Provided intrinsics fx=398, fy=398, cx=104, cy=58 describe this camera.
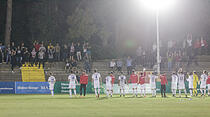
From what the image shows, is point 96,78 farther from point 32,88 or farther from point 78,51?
point 78,51

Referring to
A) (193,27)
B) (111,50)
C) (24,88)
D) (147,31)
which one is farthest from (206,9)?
(24,88)

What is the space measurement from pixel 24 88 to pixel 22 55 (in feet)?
15.3

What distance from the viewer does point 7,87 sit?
39188 mm

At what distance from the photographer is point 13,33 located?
54938 millimetres

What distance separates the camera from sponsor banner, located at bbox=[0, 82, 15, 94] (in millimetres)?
39156

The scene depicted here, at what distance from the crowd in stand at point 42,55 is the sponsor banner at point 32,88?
2.76 m

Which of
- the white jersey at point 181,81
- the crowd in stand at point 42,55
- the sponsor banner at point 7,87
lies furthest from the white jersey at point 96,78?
the sponsor banner at point 7,87

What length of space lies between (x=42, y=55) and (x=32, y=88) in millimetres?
4704

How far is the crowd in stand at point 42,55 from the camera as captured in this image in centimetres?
4183

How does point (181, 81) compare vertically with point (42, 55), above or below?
below

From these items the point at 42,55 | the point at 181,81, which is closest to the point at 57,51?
the point at 42,55

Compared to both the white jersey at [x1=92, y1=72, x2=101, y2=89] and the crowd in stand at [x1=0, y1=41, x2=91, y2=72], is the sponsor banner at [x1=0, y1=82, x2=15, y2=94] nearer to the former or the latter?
the crowd in stand at [x1=0, y1=41, x2=91, y2=72]

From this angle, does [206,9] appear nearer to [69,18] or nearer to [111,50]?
[111,50]

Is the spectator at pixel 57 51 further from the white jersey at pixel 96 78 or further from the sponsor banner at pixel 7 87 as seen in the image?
the white jersey at pixel 96 78
